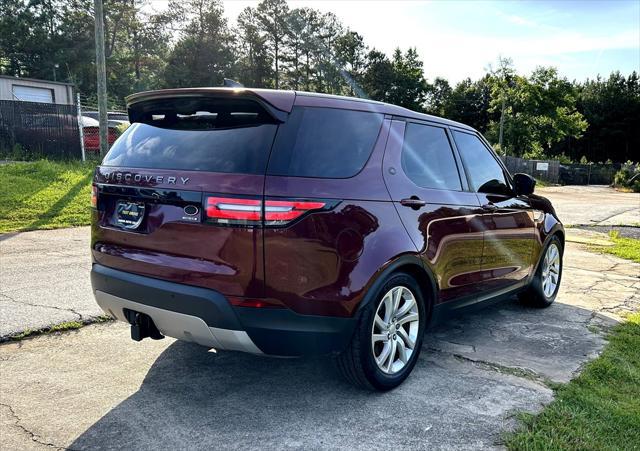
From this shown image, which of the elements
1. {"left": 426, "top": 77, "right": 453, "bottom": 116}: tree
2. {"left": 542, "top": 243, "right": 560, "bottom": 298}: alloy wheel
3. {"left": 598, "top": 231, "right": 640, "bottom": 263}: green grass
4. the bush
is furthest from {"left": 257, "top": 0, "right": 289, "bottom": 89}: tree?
{"left": 542, "top": 243, "right": 560, "bottom": 298}: alloy wheel

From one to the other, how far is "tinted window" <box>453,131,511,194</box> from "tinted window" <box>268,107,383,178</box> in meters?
1.24

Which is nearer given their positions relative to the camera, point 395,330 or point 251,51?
point 395,330

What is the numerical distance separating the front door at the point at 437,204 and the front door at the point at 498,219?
157 millimetres

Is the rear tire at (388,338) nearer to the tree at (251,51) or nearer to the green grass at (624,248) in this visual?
the green grass at (624,248)

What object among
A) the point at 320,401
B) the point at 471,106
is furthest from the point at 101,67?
the point at 471,106

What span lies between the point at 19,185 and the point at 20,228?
3.02m

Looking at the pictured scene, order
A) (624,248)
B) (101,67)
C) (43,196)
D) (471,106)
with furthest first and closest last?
(471,106)
(101,67)
(43,196)
(624,248)

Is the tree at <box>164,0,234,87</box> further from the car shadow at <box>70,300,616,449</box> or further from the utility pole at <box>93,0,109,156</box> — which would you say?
the car shadow at <box>70,300,616,449</box>

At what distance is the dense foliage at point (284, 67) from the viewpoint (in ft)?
158

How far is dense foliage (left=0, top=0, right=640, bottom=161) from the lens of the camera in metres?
48.1

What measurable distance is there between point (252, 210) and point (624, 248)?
894cm

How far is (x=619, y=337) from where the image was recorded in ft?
14.5

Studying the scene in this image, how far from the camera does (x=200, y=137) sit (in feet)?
9.71

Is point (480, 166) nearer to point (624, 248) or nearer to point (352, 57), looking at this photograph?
point (624, 248)
